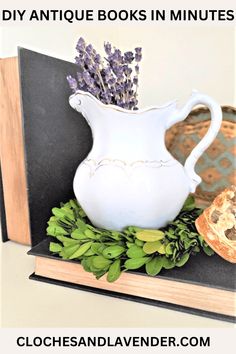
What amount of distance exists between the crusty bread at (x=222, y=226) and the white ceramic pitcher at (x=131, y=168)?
5 centimetres

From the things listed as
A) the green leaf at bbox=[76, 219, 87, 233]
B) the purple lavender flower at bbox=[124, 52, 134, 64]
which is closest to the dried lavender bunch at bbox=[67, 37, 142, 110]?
the purple lavender flower at bbox=[124, 52, 134, 64]

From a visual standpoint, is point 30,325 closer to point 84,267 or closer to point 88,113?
point 84,267

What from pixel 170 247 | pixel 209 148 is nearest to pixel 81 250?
pixel 170 247

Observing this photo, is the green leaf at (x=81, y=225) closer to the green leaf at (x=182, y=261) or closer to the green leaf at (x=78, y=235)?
the green leaf at (x=78, y=235)

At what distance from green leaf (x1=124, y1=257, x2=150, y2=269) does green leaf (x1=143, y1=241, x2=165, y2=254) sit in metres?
0.01

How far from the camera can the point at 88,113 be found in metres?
0.48

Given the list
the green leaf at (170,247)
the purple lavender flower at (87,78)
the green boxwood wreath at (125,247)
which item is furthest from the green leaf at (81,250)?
the purple lavender flower at (87,78)

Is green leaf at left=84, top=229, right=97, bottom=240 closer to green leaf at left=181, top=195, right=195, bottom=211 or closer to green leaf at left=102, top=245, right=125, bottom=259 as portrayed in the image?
green leaf at left=102, top=245, right=125, bottom=259

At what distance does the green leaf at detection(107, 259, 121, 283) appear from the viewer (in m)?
0.42

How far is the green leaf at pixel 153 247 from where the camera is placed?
430 millimetres

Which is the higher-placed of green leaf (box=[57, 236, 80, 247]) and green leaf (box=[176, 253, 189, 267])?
green leaf (box=[57, 236, 80, 247])

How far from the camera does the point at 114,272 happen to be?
42 cm

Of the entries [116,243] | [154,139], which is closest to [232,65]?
[154,139]

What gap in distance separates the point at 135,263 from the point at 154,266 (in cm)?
2
